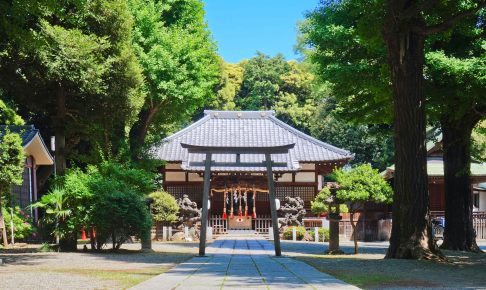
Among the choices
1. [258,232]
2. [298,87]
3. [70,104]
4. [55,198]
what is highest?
[298,87]

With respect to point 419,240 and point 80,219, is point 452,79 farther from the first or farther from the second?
point 80,219

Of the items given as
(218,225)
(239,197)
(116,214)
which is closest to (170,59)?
(239,197)

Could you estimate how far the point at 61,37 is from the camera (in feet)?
Answer: 52.4

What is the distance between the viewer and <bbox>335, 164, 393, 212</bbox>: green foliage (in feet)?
63.7

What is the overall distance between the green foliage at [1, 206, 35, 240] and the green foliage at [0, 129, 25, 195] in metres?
1.08

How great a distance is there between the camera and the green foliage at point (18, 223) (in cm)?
1977

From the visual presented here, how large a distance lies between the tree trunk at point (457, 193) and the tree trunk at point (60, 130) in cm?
1137

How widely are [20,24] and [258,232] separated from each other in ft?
71.1

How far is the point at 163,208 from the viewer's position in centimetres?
2798

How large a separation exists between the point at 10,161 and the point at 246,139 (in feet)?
61.0

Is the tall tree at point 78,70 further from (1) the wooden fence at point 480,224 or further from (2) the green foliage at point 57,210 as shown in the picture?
(1) the wooden fence at point 480,224

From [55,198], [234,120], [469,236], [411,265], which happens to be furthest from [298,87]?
[411,265]

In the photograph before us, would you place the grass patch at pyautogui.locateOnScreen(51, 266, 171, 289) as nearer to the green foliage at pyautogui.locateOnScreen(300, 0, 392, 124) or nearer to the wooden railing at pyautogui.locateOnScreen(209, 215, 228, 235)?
the green foliage at pyautogui.locateOnScreen(300, 0, 392, 124)

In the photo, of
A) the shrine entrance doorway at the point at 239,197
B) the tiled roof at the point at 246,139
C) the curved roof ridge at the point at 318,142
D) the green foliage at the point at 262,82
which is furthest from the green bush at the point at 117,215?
the green foliage at the point at 262,82
